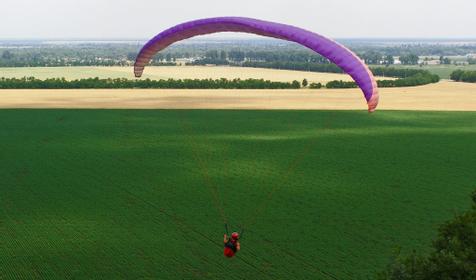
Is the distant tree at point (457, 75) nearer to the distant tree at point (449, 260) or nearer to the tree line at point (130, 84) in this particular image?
the tree line at point (130, 84)

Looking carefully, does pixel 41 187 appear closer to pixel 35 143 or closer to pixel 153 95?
pixel 35 143

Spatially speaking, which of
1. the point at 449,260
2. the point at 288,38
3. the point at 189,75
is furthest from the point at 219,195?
the point at 189,75

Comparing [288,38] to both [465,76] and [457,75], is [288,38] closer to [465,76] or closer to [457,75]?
[465,76]

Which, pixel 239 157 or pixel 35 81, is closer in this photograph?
pixel 239 157

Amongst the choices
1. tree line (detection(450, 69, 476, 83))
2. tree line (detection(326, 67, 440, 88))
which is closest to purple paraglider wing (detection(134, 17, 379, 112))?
tree line (detection(326, 67, 440, 88))

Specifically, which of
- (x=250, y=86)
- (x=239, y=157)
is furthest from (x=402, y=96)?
(x=239, y=157)

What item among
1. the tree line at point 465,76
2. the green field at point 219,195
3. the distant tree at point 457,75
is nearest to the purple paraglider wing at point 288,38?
the green field at point 219,195

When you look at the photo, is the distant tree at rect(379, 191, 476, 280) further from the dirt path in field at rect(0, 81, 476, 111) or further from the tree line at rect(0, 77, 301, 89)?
the tree line at rect(0, 77, 301, 89)
